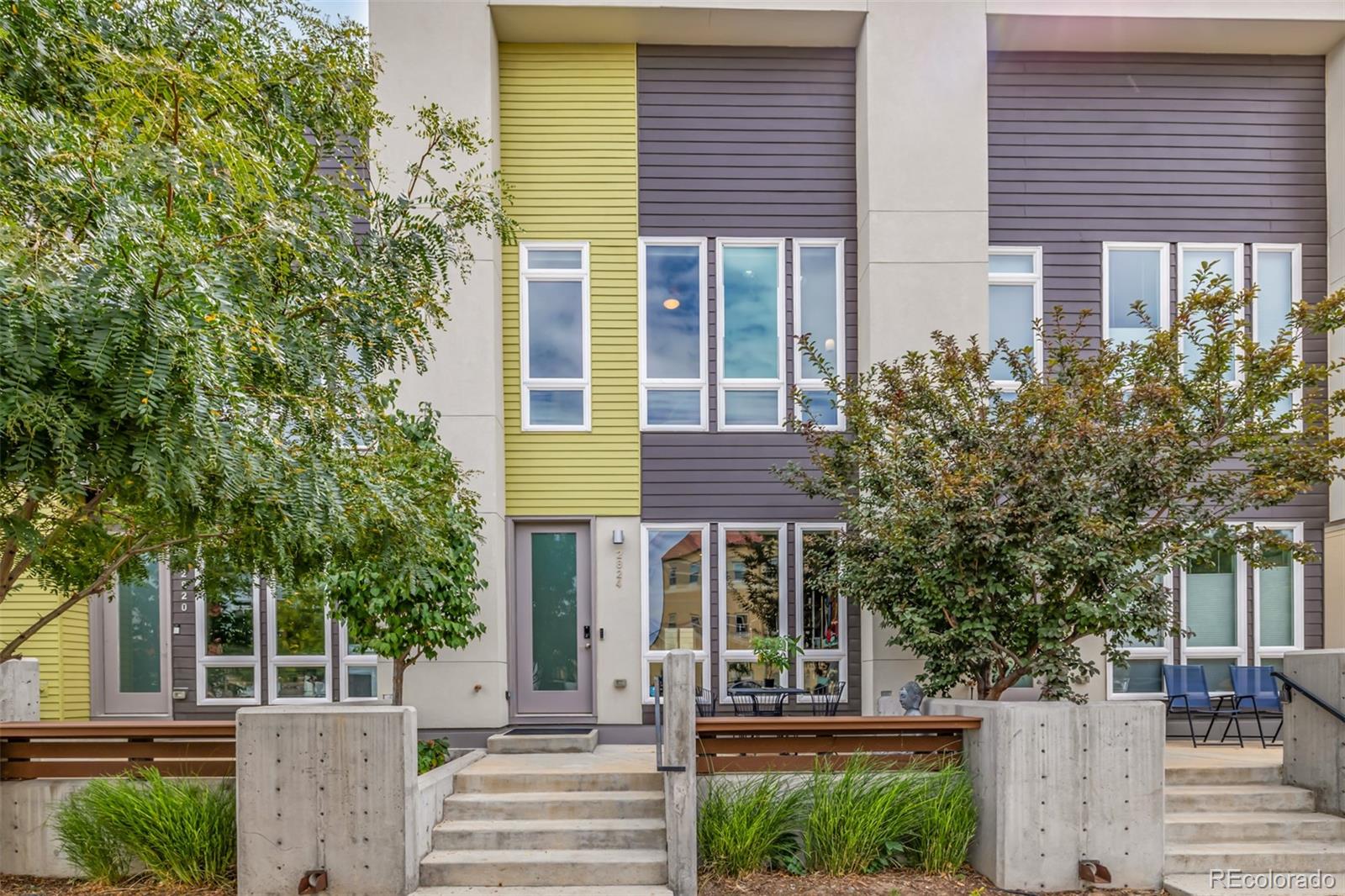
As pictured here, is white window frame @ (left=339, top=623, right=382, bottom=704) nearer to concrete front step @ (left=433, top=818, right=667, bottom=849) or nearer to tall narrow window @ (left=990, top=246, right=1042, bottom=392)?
concrete front step @ (left=433, top=818, right=667, bottom=849)

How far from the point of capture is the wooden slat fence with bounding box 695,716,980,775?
240 inches

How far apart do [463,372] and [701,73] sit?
418cm

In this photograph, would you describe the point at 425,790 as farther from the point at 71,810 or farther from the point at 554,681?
the point at 554,681

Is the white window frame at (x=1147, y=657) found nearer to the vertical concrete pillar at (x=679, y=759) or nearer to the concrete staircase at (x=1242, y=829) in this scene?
the concrete staircase at (x=1242, y=829)

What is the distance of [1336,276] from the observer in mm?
9367

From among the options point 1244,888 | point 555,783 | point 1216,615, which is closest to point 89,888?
point 555,783

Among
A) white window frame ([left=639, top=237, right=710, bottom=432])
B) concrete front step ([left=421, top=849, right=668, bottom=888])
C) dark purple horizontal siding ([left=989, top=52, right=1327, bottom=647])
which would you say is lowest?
concrete front step ([left=421, top=849, right=668, bottom=888])

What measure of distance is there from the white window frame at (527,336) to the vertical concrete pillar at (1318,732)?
21.7ft

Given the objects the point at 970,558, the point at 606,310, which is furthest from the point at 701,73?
the point at 970,558

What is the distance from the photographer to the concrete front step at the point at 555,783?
6.57 meters

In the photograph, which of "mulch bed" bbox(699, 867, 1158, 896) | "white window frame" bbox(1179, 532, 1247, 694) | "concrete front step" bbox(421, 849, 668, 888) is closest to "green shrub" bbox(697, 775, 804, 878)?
"mulch bed" bbox(699, 867, 1158, 896)

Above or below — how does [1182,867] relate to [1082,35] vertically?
below

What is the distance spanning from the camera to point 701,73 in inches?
372

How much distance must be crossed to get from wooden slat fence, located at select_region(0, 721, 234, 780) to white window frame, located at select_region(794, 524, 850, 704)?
5.35m
